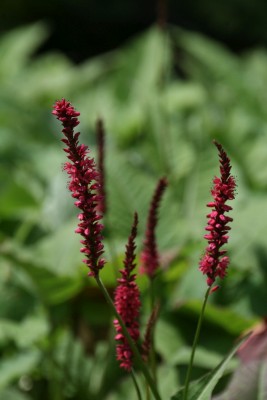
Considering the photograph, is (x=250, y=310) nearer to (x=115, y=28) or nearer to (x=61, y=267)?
(x=61, y=267)

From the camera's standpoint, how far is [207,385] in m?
1.05

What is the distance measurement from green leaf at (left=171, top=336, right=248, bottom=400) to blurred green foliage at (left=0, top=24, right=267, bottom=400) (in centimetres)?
40

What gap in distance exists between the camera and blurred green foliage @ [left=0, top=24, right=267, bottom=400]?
1631 mm

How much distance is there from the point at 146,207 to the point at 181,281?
202 millimetres

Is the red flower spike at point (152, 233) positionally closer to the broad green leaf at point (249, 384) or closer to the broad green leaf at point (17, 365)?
the broad green leaf at point (249, 384)

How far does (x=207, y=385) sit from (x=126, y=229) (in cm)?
81

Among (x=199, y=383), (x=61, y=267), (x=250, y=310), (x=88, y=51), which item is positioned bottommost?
(x=199, y=383)

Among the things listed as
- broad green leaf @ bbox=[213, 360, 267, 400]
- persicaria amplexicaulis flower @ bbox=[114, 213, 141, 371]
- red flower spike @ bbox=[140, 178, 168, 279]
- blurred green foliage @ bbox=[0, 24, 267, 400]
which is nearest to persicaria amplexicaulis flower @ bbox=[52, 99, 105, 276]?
persicaria amplexicaulis flower @ bbox=[114, 213, 141, 371]

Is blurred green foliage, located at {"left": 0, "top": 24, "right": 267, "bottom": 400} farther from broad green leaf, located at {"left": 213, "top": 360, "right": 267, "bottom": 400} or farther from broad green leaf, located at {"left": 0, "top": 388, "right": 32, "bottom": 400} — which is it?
broad green leaf, located at {"left": 213, "top": 360, "right": 267, "bottom": 400}

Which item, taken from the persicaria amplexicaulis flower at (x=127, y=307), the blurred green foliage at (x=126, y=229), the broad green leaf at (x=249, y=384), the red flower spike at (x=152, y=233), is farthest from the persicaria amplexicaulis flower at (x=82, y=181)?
the blurred green foliage at (x=126, y=229)

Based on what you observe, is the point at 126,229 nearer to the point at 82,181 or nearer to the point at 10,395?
the point at 10,395

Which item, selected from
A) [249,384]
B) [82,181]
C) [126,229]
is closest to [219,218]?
[82,181]

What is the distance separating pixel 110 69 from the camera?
361cm

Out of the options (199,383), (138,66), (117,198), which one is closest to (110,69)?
(138,66)
